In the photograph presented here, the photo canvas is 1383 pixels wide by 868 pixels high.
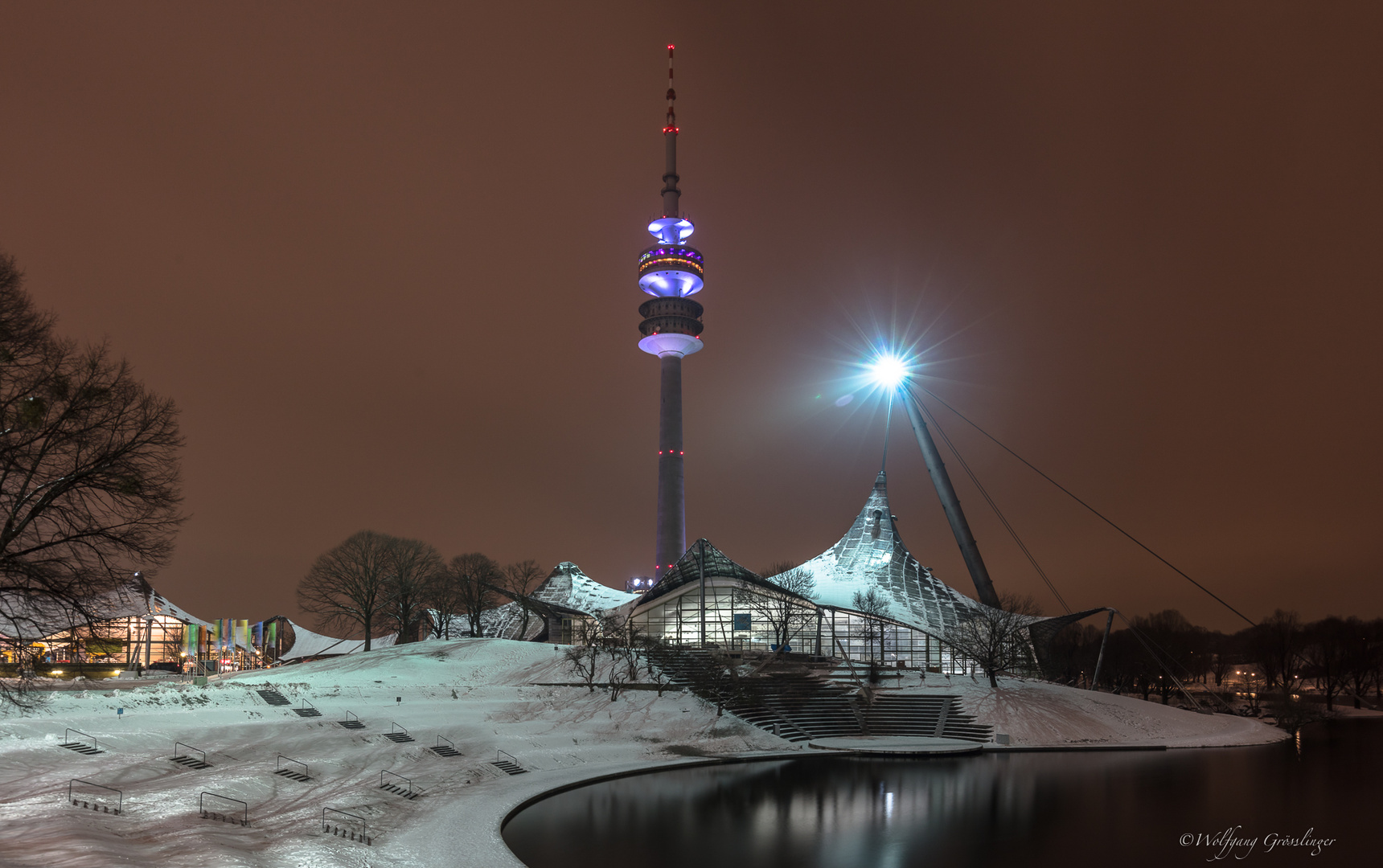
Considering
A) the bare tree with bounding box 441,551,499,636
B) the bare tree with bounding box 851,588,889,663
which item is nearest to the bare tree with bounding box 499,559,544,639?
the bare tree with bounding box 441,551,499,636

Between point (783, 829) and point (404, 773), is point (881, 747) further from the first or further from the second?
point (404, 773)

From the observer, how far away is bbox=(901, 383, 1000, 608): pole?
65.8 m

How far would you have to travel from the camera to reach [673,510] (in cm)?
11175

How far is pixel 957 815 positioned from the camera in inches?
913

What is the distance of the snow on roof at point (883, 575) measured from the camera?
6022 centimetres

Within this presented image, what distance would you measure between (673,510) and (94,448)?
96710mm

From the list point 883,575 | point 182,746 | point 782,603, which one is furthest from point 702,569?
point 182,746

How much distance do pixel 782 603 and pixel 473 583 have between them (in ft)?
118

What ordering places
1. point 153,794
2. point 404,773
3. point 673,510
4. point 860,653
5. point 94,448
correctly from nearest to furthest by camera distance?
point 94,448, point 153,794, point 404,773, point 860,653, point 673,510

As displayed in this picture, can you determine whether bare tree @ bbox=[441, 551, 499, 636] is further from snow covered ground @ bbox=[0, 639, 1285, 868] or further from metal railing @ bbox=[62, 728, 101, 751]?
metal railing @ bbox=[62, 728, 101, 751]

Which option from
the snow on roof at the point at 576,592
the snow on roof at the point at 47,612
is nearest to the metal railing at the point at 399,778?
the snow on roof at the point at 47,612

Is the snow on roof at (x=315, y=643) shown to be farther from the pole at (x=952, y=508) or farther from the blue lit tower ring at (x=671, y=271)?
the pole at (x=952, y=508)

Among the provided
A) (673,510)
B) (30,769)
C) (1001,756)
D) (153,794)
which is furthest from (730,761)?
(673,510)

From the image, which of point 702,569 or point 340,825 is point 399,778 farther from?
point 702,569
